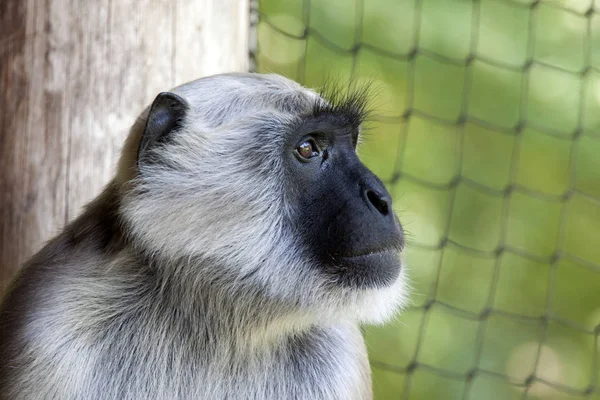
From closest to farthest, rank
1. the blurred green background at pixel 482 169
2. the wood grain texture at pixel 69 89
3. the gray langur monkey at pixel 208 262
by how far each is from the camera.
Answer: the gray langur monkey at pixel 208 262
the wood grain texture at pixel 69 89
the blurred green background at pixel 482 169

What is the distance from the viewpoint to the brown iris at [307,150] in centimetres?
229

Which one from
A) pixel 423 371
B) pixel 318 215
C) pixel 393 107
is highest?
pixel 318 215

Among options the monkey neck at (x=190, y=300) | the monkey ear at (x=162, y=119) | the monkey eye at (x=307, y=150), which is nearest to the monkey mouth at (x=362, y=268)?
the monkey neck at (x=190, y=300)

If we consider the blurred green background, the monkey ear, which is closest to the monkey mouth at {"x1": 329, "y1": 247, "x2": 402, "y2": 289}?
the monkey ear

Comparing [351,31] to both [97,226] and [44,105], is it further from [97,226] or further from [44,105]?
[97,226]

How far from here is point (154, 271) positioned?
226 centimetres

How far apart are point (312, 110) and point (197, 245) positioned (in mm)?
494

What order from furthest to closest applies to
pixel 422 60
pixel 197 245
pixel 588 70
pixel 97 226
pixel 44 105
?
pixel 422 60 → pixel 588 70 → pixel 44 105 → pixel 97 226 → pixel 197 245

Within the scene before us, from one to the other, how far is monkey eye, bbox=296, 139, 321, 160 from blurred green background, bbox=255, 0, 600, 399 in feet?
8.14

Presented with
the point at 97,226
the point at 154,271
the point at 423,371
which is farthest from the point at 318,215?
the point at 423,371

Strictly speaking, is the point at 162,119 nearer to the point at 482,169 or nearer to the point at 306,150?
the point at 306,150

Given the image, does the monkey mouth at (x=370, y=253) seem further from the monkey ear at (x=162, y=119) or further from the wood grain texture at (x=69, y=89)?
the wood grain texture at (x=69, y=89)

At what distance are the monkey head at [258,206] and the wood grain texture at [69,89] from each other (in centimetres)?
59

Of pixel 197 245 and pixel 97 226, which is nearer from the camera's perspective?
pixel 197 245
